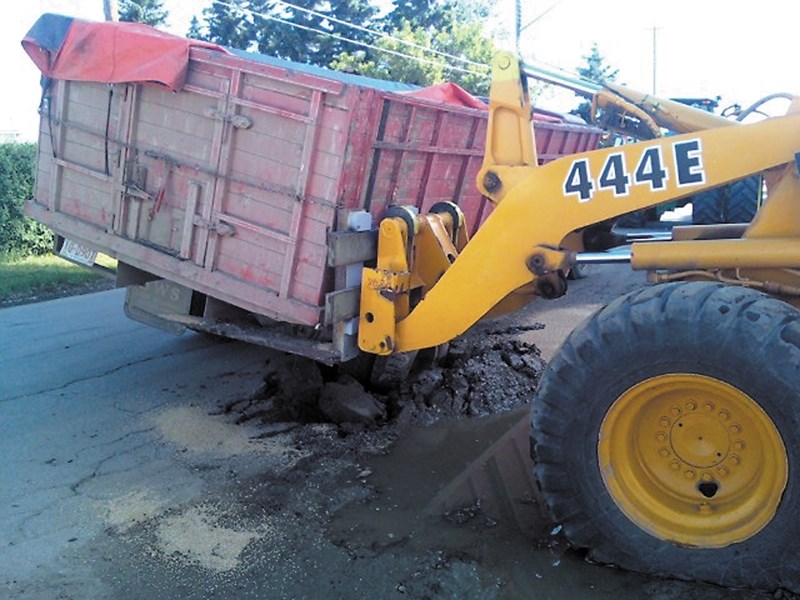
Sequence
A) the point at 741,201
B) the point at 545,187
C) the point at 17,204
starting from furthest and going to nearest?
1. the point at 17,204
2. the point at 741,201
3. the point at 545,187

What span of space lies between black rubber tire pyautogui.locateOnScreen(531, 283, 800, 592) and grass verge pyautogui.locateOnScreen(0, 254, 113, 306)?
783 centimetres

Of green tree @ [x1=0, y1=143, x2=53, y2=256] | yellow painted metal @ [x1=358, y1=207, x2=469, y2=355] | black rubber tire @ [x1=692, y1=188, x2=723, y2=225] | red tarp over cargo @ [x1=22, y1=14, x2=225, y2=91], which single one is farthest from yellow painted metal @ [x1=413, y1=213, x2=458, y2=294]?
green tree @ [x1=0, y1=143, x2=53, y2=256]

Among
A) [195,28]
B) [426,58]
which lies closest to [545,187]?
[426,58]

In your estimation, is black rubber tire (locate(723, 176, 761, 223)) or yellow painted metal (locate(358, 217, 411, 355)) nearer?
yellow painted metal (locate(358, 217, 411, 355))

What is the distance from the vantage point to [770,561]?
11.0 ft

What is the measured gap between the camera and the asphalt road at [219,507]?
12.0 feet

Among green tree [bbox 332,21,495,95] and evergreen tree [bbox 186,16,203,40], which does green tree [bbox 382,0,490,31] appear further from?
evergreen tree [bbox 186,16,203,40]

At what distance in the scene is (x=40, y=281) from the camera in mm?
11109

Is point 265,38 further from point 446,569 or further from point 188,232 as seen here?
point 446,569

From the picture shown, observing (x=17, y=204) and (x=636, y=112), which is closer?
(x=636, y=112)

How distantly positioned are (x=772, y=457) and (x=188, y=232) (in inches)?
149

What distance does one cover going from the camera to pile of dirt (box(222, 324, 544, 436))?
18.6ft

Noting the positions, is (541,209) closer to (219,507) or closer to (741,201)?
(219,507)

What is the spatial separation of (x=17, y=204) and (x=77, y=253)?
7.96 m
